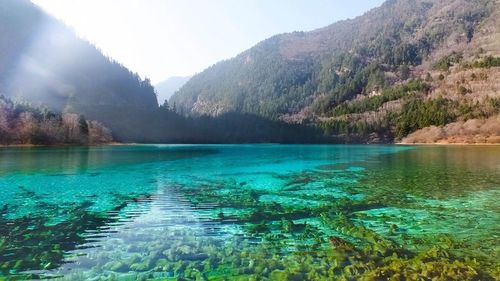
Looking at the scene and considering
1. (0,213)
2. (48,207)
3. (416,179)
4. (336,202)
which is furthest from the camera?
(416,179)

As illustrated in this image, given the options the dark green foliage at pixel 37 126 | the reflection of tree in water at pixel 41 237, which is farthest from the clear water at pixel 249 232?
the dark green foliage at pixel 37 126

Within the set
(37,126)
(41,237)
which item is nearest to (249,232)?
(41,237)

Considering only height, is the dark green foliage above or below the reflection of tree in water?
above

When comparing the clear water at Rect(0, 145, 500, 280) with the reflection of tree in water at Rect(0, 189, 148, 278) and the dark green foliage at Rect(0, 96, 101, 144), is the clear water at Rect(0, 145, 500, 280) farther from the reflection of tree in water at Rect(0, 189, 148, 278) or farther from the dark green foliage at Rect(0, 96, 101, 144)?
the dark green foliage at Rect(0, 96, 101, 144)

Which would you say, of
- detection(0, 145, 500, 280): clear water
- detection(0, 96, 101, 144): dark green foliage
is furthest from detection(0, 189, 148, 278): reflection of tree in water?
detection(0, 96, 101, 144): dark green foliage

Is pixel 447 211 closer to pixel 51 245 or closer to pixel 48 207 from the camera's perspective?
pixel 51 245

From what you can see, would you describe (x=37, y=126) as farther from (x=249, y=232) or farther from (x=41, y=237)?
(x=249, y=232)

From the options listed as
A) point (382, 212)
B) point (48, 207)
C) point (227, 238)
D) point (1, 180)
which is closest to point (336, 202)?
point (382, 212)

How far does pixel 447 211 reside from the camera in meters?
22.1

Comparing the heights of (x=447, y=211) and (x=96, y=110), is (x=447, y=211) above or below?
below

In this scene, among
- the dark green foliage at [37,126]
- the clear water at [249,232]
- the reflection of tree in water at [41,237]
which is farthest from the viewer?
the dark green foliage at [37,126]

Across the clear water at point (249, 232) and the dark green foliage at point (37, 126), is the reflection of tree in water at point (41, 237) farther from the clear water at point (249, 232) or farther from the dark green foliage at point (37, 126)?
the dark green foliage at point (37, 126)

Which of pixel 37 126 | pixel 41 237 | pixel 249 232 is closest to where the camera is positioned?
pixel 41 237

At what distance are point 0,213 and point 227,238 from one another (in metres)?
14.6
